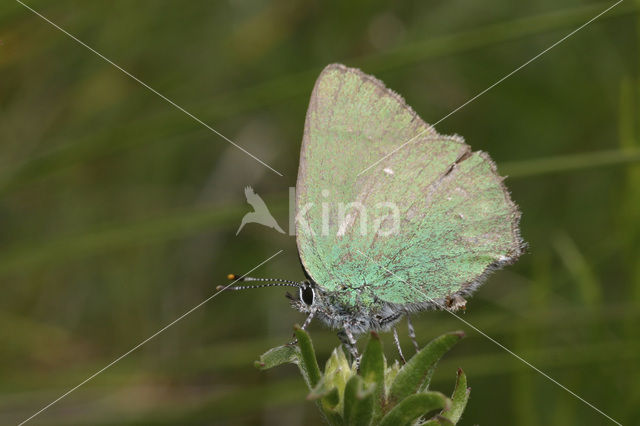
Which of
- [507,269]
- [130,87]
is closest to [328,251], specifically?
[507,269]

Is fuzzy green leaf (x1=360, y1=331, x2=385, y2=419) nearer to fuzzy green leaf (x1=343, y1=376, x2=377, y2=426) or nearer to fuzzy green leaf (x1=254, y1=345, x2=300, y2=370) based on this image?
fuzzy green leaf (x1=343, y1=376, x2=377, y2=426)

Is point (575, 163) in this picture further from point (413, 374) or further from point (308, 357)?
point (308, 357)

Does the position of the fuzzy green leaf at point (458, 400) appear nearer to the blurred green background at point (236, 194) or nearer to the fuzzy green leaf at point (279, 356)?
the fuzzy green leaf at point (279, 356)

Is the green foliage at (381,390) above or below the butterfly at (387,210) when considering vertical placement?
below

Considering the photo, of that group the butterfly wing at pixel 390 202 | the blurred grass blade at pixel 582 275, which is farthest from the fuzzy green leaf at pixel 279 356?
the blurred grass blade at pixel 582 275

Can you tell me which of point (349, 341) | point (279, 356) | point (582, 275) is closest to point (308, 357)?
point (279, 356)

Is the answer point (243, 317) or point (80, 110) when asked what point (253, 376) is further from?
point (80, 110)
